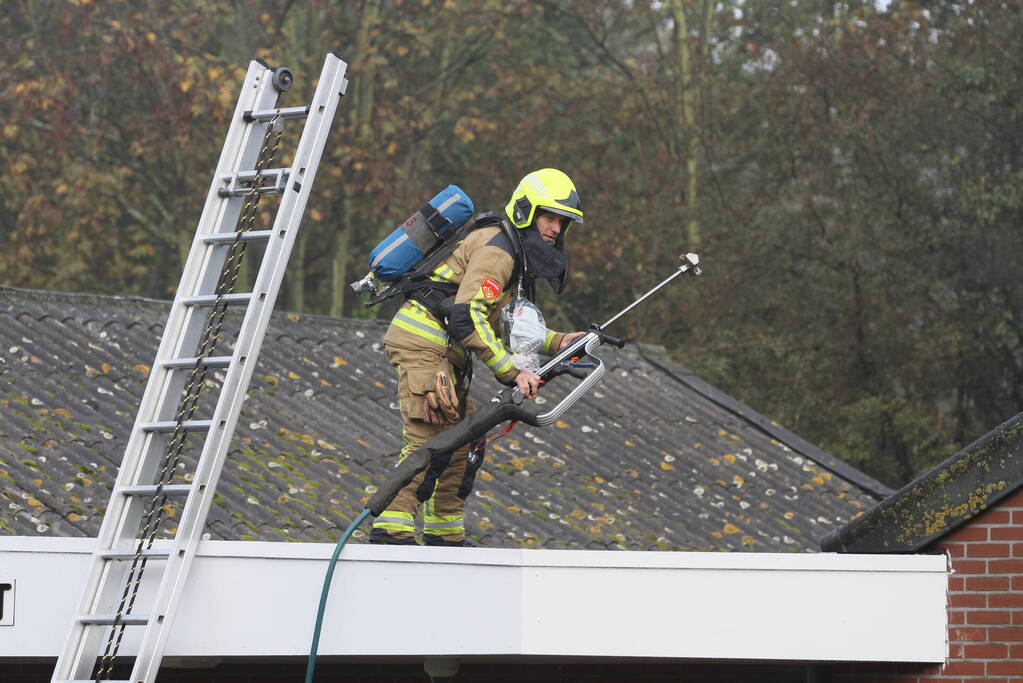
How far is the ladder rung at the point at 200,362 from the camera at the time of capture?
5.69 m

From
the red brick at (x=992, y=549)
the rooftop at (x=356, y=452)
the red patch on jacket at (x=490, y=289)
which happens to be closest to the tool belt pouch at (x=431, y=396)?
the red patch on jacket at (x=490, y=289)

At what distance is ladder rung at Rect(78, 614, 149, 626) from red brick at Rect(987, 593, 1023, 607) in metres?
3.45

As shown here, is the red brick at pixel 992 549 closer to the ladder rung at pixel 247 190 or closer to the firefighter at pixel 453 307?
the firefighter at pixel 453 307

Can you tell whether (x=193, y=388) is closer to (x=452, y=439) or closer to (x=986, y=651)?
(x=452, y=439)

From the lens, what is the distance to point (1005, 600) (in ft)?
22.0

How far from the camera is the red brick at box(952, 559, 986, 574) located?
6.71 metres

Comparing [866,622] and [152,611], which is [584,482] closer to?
[866,622]

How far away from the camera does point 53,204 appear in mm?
21750

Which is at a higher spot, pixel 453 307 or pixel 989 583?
pixel 453 307

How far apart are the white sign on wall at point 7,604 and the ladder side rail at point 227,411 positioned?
58cm

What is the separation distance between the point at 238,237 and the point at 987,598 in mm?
3414

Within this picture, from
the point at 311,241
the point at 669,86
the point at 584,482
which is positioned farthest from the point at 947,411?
the point at 584,482

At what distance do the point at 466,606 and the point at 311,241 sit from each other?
17.6m

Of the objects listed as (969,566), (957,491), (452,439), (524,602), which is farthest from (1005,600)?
(452,439)
